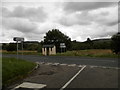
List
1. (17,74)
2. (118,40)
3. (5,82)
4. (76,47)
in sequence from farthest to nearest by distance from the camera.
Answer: (76,47) < (118,40) < (17,74) < (5,82)

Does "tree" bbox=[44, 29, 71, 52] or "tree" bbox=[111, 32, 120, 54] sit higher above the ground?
"tree" bbox=[44, 29, 71, 52]

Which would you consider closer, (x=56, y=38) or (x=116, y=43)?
(x=116, y=43)

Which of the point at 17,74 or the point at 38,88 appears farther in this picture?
the point at 17,74

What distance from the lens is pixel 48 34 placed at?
67938mm

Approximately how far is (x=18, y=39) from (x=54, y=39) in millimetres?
51024

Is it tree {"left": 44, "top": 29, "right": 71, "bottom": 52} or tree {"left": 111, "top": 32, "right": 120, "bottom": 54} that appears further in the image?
tree {"left": 44, "top": 29, "right": 71, "bottom": 52}

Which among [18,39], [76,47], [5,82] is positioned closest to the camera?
[5,82]

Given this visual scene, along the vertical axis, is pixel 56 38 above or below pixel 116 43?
above

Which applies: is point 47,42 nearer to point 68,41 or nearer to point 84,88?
point 68,41

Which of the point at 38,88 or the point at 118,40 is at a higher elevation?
the point at 118,40

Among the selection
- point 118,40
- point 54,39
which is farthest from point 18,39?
point 54,39

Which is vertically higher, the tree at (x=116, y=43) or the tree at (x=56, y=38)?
the tree at (x=56, y=38)

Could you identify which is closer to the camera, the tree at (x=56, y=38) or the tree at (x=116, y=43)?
the tree at (x=116, y=43)

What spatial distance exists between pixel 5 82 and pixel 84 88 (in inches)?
153
